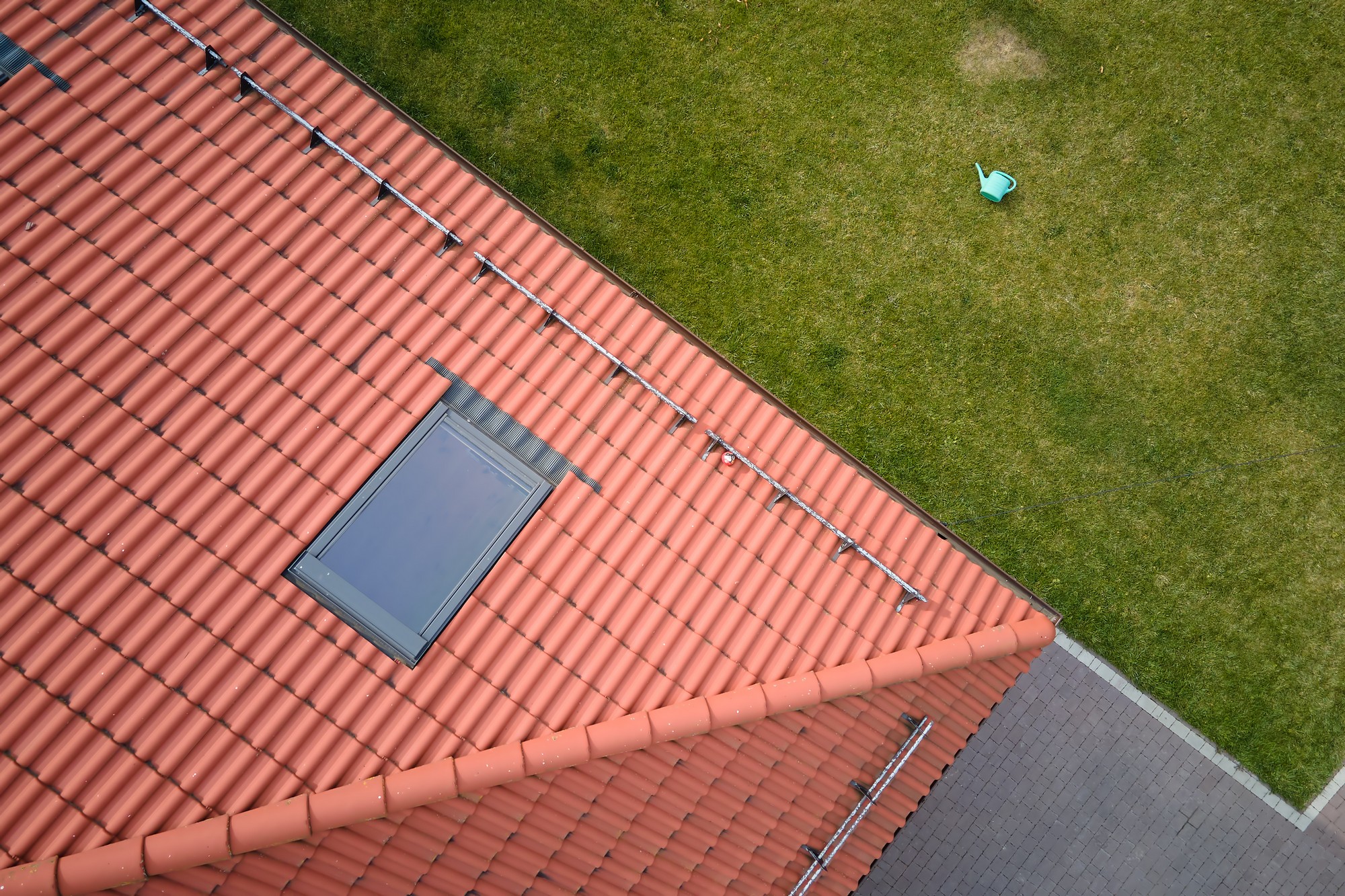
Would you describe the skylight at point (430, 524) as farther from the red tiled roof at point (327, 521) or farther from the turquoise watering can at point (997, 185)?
the turquoise watering can at point (997, 185)

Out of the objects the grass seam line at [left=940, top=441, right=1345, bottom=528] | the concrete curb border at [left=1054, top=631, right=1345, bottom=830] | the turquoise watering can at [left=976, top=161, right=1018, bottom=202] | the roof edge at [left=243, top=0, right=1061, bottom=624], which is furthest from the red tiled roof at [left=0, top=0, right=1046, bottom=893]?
the turquoise watering can at [left=976, top=161, right=1018, bottom=202]

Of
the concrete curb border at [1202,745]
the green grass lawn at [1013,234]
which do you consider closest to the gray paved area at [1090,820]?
the concrete curb border at [1202,745]

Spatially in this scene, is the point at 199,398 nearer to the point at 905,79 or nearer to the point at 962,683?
the point at 962,683

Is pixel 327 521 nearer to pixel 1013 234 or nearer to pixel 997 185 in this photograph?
pixel 997 185

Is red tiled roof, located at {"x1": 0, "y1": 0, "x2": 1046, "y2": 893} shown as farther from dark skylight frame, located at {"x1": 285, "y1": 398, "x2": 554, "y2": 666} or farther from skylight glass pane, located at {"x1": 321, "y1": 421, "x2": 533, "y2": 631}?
skylight glass pane, located at {"x1": 321, "y1": 421, "x2": 533, "y2": 631}

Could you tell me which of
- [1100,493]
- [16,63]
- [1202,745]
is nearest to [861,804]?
[1100,493]

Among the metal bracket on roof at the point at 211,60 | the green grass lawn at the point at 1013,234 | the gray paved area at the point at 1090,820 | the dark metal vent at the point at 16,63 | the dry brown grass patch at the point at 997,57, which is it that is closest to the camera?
the dark metal vent at the point at 16,63

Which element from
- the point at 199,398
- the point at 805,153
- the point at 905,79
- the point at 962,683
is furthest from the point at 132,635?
the point at 905,79
